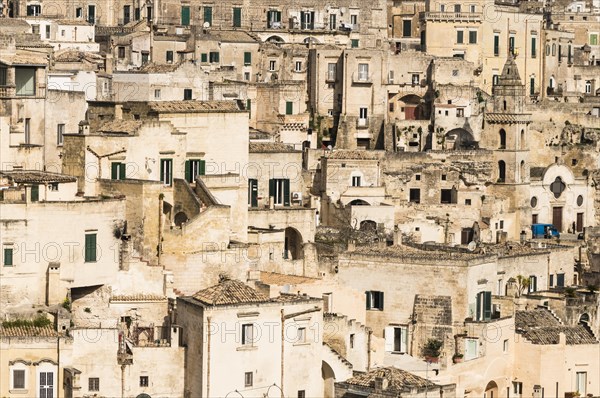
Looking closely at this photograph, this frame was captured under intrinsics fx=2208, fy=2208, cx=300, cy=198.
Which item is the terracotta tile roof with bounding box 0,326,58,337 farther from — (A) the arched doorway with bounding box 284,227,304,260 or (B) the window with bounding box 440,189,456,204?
(B) the window with bounding box 440,189,456,204

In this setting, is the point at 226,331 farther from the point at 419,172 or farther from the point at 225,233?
the point at 419,172

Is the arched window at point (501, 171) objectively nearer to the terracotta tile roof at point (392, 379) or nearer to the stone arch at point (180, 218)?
the stone arch at point (180, 218)

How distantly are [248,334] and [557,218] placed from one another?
3422cm

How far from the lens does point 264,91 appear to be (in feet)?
313

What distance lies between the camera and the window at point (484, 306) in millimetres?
75188

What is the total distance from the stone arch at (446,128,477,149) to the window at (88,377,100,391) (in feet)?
114

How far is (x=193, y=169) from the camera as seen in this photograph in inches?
3022

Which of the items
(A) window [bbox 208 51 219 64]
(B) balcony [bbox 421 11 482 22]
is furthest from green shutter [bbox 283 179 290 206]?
(B) balcony [bbox 421 11 482 22]

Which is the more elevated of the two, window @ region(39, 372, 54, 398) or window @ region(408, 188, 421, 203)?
window @ region(408, 188, 421, 203)

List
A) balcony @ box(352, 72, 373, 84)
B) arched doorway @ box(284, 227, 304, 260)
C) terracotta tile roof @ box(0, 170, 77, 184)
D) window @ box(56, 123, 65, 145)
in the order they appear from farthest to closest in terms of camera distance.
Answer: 1. balcony @ box(352, 72, 373, 84)
2. arched doorway @ box(284, 227, 304, 260)
3. window @ box(56, 123, 65, 145)
4. terracotta tile roof @ box(0, 170, 77, 184)

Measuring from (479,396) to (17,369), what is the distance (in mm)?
17343

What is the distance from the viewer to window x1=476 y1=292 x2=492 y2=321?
2960 inches

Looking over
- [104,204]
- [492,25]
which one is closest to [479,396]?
[104,204]

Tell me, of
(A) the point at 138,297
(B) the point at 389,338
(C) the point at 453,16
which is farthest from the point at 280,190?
(C) the point at 453,16
